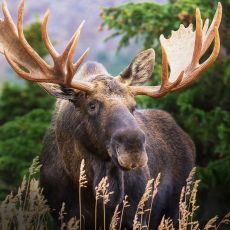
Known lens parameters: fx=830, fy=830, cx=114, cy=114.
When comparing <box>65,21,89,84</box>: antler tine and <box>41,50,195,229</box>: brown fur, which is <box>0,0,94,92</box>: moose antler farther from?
<box>41,50,195,229</box>: brown fur

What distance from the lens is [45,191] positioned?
8.56m

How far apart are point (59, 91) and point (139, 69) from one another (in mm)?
897

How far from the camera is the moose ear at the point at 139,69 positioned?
825 centimetres

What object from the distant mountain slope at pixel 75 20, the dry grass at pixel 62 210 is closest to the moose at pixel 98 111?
the dry grass at pixel 62 210

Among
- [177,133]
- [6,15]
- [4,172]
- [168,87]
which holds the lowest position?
[4,172]

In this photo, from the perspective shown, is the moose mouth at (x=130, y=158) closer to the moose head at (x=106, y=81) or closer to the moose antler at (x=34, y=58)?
the moose head at (x=106, y=81)

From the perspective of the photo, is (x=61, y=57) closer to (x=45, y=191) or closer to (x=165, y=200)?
(x=45, y=191)

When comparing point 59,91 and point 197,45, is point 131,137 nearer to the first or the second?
point 59,91

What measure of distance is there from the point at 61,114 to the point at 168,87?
115 cm

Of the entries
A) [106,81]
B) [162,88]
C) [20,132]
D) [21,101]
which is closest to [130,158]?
[106,81]

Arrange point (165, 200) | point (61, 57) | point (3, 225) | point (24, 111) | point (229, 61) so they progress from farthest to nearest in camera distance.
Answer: point (24, 111) < point (229, 61) < point (165, 200) < point (61, 57) < point (3, 225)

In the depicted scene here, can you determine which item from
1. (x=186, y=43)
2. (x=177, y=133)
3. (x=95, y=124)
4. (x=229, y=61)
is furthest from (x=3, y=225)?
(x=229, y=61)

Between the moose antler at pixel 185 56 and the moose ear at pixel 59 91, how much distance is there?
1.90ft

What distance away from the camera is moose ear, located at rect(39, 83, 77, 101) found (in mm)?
7934
